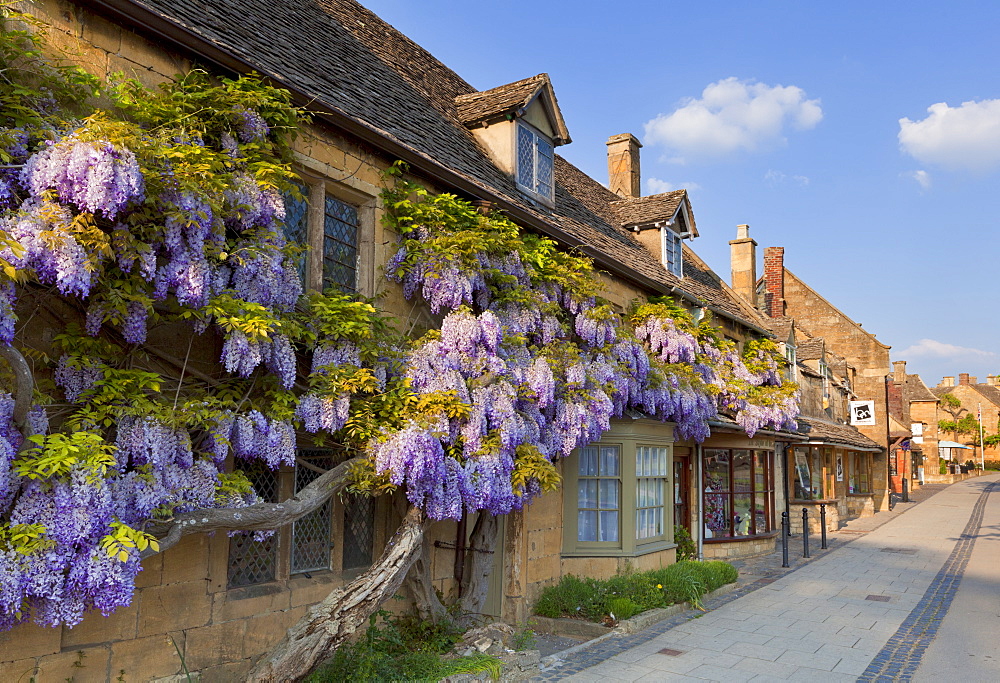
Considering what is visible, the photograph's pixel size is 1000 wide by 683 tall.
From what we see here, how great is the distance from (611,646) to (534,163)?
781 cm

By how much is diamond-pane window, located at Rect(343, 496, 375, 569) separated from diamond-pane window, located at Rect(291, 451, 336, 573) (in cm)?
29

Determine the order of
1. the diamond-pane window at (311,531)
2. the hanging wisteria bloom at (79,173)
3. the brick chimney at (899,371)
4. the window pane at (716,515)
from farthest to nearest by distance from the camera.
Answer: the brick chimney at (899,371)
the window pane at (716,515)
the diamond-pane window at (311,531)
the hanging wisteria bloom at (79,173)

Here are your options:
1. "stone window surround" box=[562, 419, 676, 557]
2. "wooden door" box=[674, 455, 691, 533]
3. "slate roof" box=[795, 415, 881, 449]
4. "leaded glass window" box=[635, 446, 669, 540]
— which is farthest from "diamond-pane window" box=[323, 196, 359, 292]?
"slate roof" box=[795, 415, 881, 449]

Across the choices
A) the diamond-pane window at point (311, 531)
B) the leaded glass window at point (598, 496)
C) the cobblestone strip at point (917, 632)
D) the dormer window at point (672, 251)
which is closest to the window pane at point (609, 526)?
the leaded glass window at point (598, 496)

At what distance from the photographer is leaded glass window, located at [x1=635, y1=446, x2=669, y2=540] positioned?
1206 cm

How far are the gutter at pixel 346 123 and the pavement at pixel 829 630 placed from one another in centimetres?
581

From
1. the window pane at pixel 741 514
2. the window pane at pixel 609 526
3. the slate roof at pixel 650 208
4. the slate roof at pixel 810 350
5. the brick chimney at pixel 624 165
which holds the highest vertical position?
the brick chimney at pixel 624 165

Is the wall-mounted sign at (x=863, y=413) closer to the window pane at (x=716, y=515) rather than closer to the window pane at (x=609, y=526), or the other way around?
the window pane at (x=716, y=515)

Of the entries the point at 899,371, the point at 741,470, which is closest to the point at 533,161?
the point at 741,470

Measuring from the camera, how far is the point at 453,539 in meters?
9.35

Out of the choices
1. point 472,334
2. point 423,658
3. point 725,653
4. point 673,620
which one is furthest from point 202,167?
point 673,620

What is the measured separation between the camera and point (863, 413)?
3073 cm

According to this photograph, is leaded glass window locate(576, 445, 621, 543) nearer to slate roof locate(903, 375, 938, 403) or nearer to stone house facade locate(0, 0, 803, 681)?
stone house facade locate(0, 0, 803, 681)

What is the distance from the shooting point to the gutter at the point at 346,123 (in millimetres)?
5957
